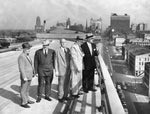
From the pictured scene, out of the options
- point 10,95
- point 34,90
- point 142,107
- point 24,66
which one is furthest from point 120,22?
point 24,66

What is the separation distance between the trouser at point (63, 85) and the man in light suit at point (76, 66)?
135 millimetres

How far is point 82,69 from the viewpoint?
498cm

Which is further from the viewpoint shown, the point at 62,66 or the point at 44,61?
the point at 62,66

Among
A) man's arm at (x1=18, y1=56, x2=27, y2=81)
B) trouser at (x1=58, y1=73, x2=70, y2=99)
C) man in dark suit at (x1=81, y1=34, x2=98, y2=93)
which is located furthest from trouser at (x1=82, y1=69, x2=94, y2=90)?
man's arm at (x1=18, y1=56, x2=27, y2=81)

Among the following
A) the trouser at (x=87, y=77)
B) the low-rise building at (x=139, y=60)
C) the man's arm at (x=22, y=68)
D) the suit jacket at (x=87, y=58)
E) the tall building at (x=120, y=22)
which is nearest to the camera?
the man's arm at (x=22, y=68)

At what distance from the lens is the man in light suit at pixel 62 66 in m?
4.77

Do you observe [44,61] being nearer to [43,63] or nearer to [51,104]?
[43,63]

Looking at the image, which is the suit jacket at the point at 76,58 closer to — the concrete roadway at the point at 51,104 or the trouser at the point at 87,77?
the trouser at the point at 87,77

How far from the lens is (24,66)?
4.55m

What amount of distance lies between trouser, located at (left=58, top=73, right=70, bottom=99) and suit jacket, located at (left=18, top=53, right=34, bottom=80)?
618mm

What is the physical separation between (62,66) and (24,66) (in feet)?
2.43

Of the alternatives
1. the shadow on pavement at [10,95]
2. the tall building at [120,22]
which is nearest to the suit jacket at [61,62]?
the shadow on pavement at [10,95]

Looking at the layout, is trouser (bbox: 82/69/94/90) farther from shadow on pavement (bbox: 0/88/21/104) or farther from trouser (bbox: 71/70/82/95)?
shadow on pavement (bbox: 0/88/21/104)

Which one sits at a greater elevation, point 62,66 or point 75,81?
point 62,66
